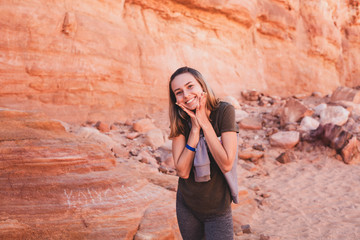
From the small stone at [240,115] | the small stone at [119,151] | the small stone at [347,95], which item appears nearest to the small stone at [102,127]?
the small stone at [119,151]

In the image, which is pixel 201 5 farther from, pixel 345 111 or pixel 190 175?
pixel 190 175

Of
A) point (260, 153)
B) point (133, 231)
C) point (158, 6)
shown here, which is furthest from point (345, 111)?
point (133, 231)

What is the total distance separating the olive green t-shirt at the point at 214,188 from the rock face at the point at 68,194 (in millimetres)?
1269

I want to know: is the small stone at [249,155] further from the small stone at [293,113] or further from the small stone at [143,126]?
the small stone at [143,126]

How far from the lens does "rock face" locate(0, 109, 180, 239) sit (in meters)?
2.38

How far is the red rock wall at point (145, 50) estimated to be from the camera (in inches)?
241

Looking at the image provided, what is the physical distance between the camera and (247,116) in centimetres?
899

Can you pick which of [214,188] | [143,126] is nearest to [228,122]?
[214,188]

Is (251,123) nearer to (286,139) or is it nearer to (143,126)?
(286,139)

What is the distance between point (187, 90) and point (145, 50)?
23.7 feet

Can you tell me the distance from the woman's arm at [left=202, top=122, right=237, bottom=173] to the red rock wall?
5.69m

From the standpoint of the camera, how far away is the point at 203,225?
1646 mm

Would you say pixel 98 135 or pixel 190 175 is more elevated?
pixel 190 175

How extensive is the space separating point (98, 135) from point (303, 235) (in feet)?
13.5
